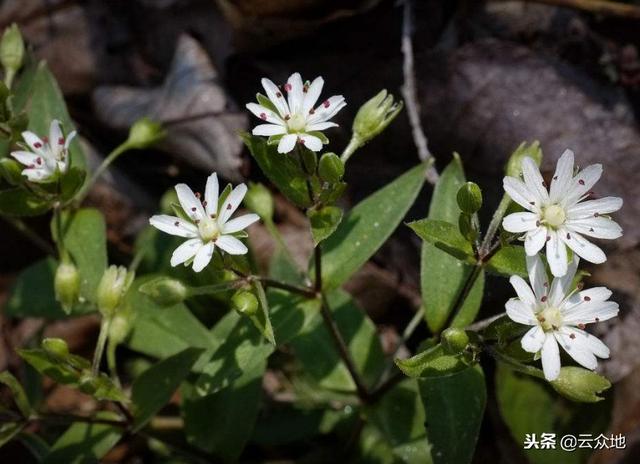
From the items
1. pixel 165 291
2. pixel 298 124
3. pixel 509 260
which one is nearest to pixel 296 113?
pixel 298 124

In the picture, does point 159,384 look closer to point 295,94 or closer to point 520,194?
point 295,94

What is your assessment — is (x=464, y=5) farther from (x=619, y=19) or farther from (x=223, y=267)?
(x=223, y=267)

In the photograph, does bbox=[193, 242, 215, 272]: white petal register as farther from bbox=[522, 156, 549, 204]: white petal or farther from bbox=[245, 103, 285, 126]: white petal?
bbox=[522, 156, 549, 204]: white petal

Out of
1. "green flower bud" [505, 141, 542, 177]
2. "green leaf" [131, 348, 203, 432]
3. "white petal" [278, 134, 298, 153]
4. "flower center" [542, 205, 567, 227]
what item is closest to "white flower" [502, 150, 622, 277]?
"flower center" [542, 205, 567, 227]

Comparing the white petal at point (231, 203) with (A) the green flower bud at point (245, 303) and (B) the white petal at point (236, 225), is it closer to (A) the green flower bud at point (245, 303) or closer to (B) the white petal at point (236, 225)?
(B) the white petal at point (236, 225)

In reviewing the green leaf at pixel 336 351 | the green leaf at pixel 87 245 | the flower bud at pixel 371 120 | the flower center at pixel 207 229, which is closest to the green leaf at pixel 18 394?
the green leaf at pixel 87 245
